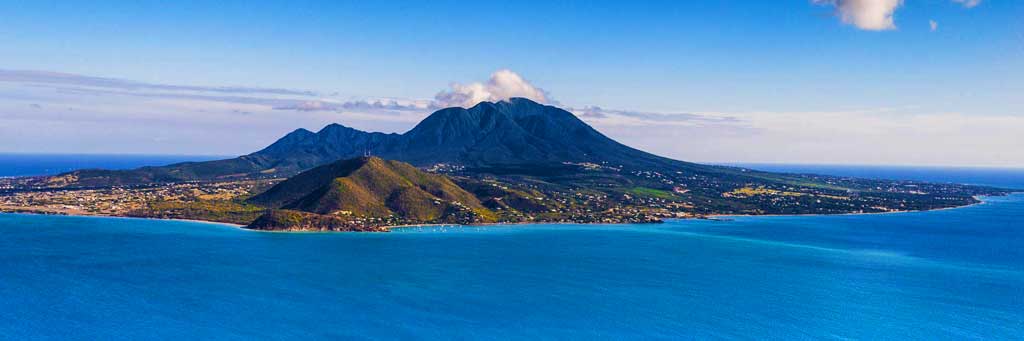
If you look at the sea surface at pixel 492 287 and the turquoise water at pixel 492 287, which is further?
the turquoise water at pixel 492 287

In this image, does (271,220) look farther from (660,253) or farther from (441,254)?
(660,253)

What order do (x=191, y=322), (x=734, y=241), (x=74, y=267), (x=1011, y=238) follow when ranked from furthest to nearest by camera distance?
(x=1011, y=238), (x=734, y=241), (x=74, y=267), (x=191, y=322)

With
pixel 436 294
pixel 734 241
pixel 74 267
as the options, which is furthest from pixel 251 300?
pixel 734 241

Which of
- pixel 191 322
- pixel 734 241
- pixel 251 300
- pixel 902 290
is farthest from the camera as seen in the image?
pixel 734 241

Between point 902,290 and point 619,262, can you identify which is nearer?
point 902,290
